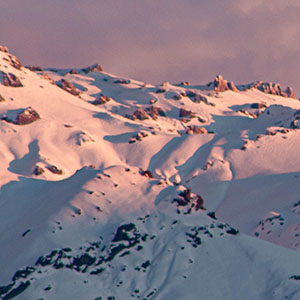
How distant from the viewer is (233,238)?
565 ft

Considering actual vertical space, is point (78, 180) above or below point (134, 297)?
above

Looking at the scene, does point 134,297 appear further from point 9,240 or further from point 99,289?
point 9,240

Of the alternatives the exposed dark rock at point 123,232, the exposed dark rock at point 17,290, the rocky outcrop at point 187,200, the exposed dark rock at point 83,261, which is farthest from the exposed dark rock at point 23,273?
the rocky outcrop at point 187,200

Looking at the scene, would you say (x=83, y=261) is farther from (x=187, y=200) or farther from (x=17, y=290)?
(x=187, y=200)

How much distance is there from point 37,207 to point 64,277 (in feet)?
102

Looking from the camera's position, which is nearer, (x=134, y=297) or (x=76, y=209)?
(x=134, y=297)

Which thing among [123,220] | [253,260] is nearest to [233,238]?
[253,260]

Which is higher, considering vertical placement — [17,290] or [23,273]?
[23,273]

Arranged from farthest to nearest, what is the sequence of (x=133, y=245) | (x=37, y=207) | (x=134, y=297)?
(x=37, y=207) < (x=133, y=245) < (x=134, y=297)

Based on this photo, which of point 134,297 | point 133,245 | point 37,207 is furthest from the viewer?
point 37,207

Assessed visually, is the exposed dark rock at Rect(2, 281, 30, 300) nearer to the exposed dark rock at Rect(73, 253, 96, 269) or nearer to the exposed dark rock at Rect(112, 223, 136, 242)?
the exposed dark rock at Rect(73, 253, 96, 269)

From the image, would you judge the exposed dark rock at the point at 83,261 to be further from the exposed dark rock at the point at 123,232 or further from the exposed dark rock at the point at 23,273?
the exposed dark rock at the point at 23,273

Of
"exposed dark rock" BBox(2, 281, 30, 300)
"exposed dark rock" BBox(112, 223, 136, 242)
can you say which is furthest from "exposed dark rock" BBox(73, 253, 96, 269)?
"exposed dark rock" BBox(2, 281, 30, 300)

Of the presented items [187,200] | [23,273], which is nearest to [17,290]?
→ [23,273]
